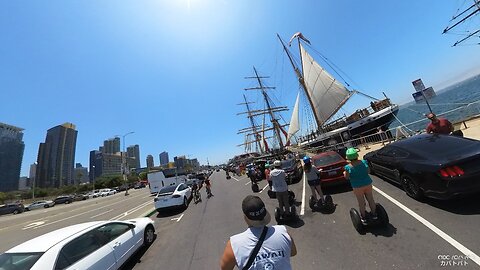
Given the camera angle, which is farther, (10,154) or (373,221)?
(10,154)

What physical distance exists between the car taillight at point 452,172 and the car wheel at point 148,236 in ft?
28.1

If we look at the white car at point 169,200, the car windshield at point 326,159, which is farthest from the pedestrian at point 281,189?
the white car at point 169,200

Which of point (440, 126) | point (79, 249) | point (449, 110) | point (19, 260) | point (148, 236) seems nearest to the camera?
point (19, 260)

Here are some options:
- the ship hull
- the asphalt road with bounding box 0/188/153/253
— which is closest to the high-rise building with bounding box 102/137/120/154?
the asphalt road with bounding box 0/188/153/253

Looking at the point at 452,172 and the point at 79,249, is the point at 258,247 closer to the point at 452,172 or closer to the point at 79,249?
the point at 79,249

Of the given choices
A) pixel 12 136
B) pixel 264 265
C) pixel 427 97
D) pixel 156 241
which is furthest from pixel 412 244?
pixel 12 136

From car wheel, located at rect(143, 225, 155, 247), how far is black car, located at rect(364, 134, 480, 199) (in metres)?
8.37

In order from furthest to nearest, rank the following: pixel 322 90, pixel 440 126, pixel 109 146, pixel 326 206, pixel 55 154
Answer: pixel 109 146, pixel 55 154, pixel 322 90, pixel 440 126, pixel 326 206

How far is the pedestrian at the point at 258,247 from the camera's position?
7.24 feet

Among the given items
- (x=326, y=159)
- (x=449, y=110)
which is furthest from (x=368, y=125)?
(x=326, y=159)

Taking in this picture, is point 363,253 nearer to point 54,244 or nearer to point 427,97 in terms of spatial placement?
point 54,244

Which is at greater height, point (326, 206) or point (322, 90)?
point (322, 90)

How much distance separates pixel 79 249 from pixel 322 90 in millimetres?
41656

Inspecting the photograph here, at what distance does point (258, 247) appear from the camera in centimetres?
225
